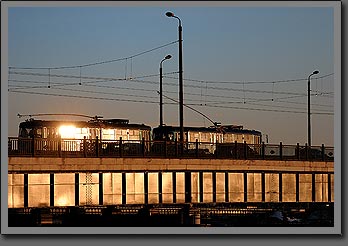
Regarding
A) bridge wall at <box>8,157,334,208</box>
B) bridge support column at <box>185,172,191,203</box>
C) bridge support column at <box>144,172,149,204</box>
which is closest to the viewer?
bridge wall at <box>8,157,334,208</box>

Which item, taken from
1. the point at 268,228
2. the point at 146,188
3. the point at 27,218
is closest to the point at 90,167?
the point at 146,188

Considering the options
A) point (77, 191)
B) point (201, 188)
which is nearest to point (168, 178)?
point (201, 188)

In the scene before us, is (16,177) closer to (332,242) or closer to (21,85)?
(21,85)

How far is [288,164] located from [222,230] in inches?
307

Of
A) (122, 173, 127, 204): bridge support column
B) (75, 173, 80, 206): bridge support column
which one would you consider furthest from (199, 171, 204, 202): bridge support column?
(75, 173, 80, 206): bridge support column

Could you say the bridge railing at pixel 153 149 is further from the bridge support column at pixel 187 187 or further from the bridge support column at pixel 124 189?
the bridge support column at pixel 124 189

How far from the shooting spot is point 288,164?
17.9 m

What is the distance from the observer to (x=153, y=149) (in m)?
16.9

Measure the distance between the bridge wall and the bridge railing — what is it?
15cm

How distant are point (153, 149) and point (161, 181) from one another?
5.00 feet

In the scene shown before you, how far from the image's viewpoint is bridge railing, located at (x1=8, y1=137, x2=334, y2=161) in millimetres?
14790

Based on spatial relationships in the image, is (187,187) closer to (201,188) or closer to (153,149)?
(201,188)

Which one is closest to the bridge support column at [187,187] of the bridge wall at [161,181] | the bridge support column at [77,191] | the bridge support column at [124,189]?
the bridge wall at [161,181]

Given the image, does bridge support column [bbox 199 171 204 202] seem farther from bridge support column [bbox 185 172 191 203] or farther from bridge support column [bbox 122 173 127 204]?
bridge support column [bbox 122 173 127 204]
